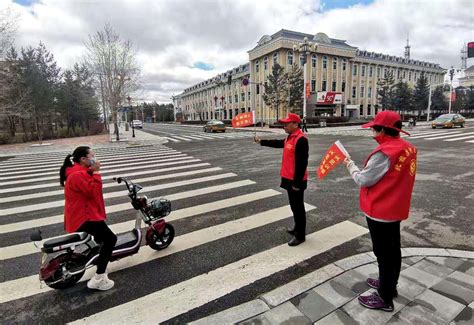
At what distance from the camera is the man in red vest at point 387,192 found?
2.27 metres

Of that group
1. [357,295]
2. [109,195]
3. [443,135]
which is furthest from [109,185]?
[443,135]

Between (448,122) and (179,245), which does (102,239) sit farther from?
(448,122)

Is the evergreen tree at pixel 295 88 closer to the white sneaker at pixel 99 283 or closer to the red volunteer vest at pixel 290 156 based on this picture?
the red volunteer vest at pixel 290 156

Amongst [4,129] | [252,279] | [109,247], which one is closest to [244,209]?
[252,279]

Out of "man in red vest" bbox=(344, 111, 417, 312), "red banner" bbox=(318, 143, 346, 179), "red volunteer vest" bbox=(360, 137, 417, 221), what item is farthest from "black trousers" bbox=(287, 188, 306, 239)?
"red volunteer vest" bbox=(360, 137, 417, 221)

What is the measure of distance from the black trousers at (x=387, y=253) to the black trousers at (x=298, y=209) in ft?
4.35

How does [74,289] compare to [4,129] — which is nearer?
[74,289]

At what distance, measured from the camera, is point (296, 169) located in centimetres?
369

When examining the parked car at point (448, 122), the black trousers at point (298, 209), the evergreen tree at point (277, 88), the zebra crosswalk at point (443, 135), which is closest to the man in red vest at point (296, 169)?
the black trousers at point (298, 209)

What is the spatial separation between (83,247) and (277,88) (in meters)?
40.4

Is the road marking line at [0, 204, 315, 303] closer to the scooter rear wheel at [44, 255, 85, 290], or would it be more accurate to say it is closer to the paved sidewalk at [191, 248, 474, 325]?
the scooter rear wheel at [44, 255, 85, 290]

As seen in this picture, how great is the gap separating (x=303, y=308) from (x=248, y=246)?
1.45 metres

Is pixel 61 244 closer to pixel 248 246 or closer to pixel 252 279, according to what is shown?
pixel 252 279

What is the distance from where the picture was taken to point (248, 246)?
3.92m
